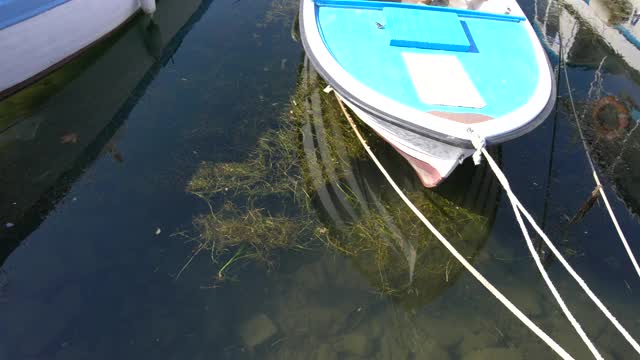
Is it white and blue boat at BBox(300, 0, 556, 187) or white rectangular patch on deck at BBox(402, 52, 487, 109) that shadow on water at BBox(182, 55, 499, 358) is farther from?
white rectangular patch on deck at BBox(402, 52, 487, 109)

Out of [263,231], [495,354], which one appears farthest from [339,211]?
[495,354]

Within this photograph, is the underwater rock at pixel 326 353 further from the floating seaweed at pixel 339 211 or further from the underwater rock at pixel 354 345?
the floating seaweed at pixel 339 211

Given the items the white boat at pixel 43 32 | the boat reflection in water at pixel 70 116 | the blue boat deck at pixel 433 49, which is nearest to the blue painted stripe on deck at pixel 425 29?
the blue boat deck at pixel 433 49

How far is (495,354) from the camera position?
13.8 ft

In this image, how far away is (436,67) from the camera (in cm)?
501

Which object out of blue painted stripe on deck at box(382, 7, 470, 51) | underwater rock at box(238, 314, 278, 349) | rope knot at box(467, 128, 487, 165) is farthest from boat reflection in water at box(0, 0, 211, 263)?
rope knot at box(467, 128, 487, 165)

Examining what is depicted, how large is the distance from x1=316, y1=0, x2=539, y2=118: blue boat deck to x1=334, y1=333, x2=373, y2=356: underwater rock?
2.31m

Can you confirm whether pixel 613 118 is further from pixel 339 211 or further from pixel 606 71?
pixel 339 211

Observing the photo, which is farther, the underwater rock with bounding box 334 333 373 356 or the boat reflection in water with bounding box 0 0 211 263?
the boat reflection in water with bounding box 0 0 211 263

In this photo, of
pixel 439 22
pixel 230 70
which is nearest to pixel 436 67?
pixel 439 22

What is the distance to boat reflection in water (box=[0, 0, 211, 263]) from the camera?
5.23m

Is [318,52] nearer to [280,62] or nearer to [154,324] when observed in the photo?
[280,62]

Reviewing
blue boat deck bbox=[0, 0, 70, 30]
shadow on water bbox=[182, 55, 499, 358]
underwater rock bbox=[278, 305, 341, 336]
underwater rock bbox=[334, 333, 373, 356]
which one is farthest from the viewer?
blue boat deck bbox=[0, 0, 70, 30]

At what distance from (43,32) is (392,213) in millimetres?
5496
